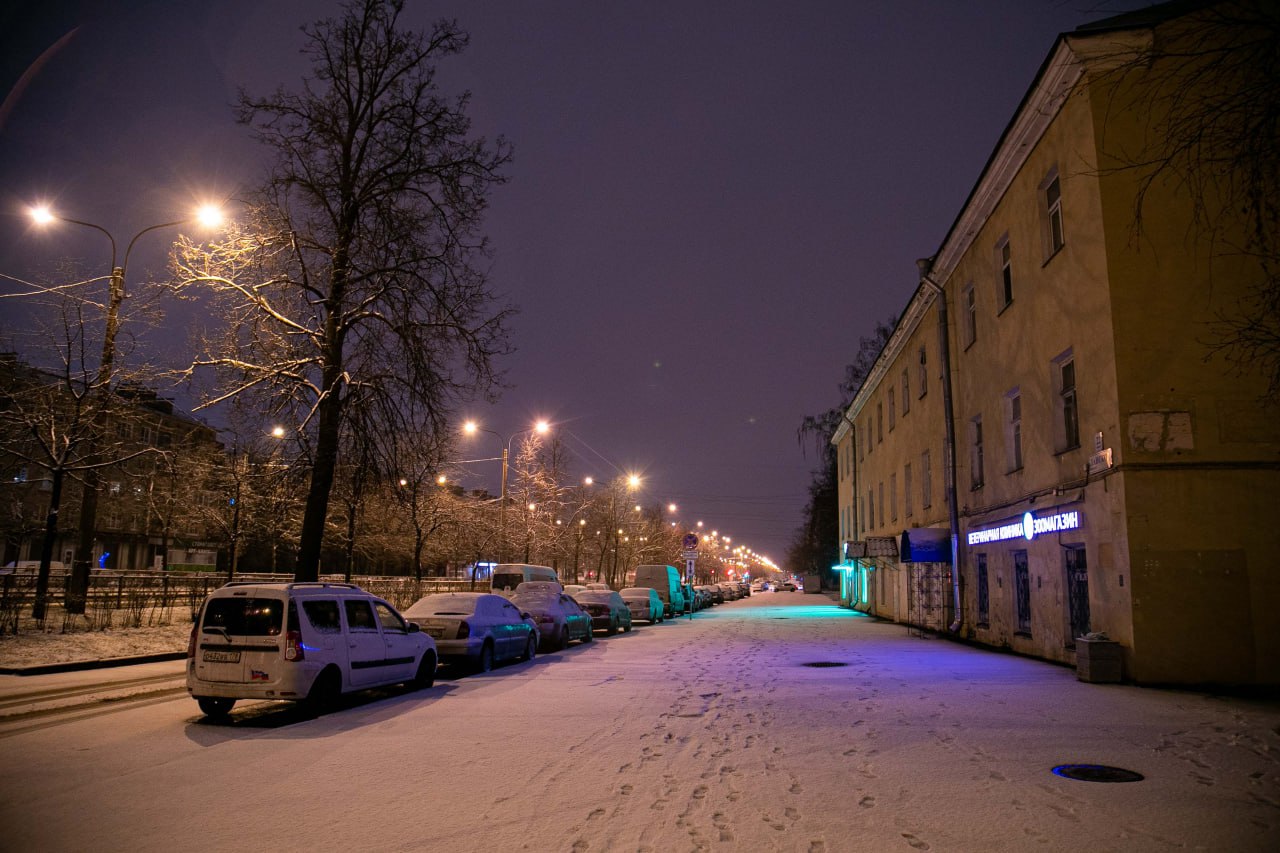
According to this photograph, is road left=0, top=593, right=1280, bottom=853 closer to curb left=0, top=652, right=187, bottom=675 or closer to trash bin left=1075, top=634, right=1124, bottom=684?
trash bin left=1075, top=634, right=1124, bottom=684

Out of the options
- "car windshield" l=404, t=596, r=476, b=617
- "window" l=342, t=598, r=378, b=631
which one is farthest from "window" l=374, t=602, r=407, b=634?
"car windshield" l=404, t=596, r=476, b=617

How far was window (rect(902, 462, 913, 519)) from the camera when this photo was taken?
3109cm

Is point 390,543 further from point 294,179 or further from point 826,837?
point 826,837

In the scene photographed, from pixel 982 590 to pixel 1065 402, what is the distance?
7393mm

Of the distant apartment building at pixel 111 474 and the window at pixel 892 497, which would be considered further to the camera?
the window at pixel 892 497

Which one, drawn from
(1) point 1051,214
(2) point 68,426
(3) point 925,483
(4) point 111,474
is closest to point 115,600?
(2) point 68,426

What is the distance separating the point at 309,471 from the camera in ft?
65.5

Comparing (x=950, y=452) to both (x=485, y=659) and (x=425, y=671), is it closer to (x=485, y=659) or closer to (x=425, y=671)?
(x=485, y=659)

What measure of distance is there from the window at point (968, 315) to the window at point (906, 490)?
29.9ft

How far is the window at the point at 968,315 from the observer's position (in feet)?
72.6

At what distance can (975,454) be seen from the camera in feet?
72.8

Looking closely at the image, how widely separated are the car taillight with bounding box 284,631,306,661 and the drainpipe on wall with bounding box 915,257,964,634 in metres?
17.9

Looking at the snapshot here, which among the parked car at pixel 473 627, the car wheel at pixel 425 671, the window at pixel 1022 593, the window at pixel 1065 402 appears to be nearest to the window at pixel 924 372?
the window at pixel 1022 593

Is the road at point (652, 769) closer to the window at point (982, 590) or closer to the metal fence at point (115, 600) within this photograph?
the metal fence at point (115, 600)
